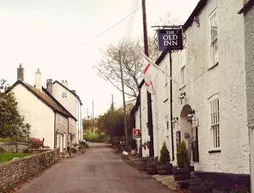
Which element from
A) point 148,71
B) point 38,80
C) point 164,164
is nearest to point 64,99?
point 38,80

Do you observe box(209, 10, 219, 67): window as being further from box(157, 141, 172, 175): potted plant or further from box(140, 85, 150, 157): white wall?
box(140, 85, 150, 157): white wall

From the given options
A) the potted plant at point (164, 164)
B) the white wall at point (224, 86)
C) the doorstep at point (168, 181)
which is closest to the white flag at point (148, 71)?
the potted plant at point (164, 164)

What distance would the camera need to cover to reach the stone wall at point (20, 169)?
15.9 metres

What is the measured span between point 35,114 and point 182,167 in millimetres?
27860

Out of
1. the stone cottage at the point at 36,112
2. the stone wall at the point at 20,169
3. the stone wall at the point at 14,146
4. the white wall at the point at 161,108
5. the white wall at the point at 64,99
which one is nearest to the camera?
the stone wall at the point at 20,169

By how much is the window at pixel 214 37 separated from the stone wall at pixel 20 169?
7.76 metres

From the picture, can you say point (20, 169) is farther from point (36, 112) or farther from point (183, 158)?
point (36, 112)

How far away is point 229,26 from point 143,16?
1225cm

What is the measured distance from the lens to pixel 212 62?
51.5 ft

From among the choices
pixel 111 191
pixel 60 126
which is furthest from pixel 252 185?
pixel 60 126

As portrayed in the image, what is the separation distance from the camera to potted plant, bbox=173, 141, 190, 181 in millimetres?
17922

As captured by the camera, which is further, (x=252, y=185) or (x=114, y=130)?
(x=114, y=130)

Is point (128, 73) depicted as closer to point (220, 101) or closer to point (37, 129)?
point (37, 129)

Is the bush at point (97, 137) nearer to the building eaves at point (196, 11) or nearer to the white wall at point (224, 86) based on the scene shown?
the building eaves at point (196, 11)
